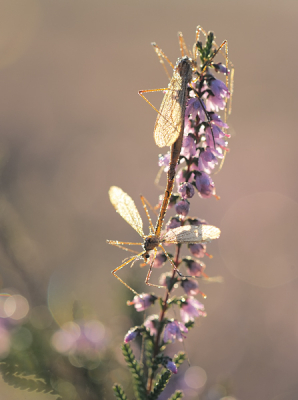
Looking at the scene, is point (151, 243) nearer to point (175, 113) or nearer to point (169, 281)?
point (169, 281)

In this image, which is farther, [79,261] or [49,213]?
[49,213]

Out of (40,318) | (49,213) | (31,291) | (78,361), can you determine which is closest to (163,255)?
(78,361)

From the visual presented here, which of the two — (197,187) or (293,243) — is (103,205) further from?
→ (197,187)

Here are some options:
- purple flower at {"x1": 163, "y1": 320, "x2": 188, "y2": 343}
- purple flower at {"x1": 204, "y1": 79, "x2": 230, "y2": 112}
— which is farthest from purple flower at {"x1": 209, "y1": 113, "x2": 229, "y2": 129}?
purple flower at {"x1": 163, "y1": 320, "x2": 188, "y2": 343}

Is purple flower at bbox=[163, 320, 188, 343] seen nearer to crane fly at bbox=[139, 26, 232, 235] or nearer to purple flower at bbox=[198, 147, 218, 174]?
crane fly at bbox=[139, 26, 232, 235]

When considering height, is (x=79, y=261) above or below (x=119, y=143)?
below

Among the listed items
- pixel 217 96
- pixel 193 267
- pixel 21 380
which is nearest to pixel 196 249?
pixel 193 267
